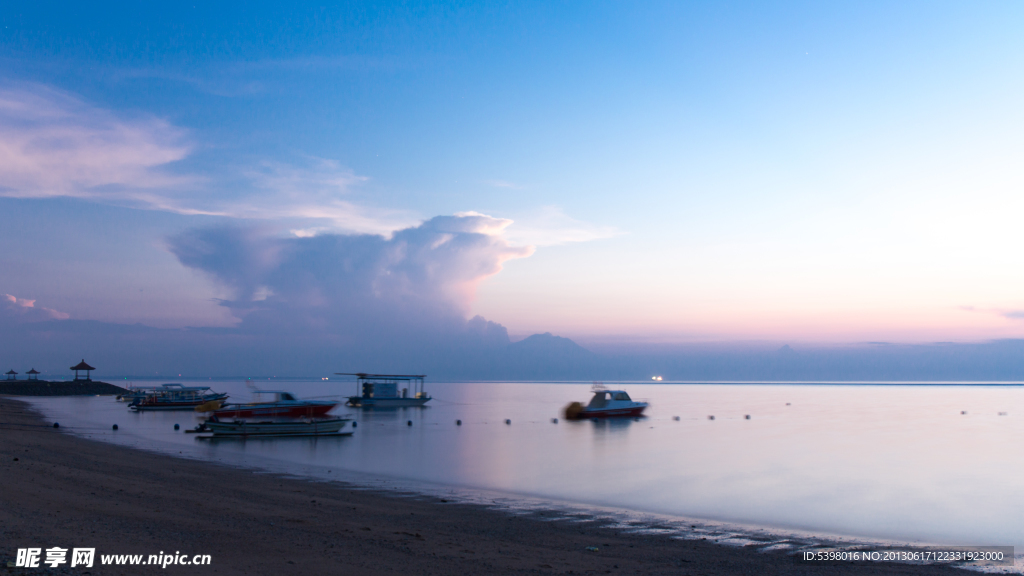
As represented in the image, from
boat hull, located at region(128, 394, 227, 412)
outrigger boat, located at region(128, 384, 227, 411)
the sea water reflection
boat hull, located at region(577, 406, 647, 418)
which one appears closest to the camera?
the sea water reflection

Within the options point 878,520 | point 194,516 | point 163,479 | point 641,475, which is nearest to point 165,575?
point 194,516

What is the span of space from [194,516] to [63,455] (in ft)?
47.6

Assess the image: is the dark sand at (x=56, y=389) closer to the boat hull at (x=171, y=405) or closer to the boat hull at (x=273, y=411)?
the boat hull at (x=171, y=405)

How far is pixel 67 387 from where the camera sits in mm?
112125

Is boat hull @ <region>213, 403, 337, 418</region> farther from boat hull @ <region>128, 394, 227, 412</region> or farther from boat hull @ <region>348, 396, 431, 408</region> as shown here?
boat hull @ <region>348, 396, 431, 408</region>

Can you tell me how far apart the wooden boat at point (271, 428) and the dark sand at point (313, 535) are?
22218mm

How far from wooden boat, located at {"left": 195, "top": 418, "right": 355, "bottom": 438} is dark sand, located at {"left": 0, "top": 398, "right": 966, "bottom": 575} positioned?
22.2m

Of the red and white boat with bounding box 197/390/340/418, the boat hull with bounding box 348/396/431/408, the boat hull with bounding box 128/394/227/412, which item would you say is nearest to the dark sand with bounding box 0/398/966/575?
the red and white boat with bounding box 197/390/340/418

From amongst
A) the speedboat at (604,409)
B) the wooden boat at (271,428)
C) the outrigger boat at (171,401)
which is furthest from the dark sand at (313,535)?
the outrigger boat at (171,401)

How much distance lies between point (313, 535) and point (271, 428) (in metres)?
31.8

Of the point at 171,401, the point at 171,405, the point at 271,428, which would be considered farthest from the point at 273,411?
the point at 171,401

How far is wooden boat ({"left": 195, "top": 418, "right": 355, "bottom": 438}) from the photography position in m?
38.7

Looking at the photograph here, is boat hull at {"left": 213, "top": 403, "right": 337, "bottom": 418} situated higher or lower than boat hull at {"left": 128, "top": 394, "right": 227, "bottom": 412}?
higher

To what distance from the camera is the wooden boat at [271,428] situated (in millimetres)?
38656
